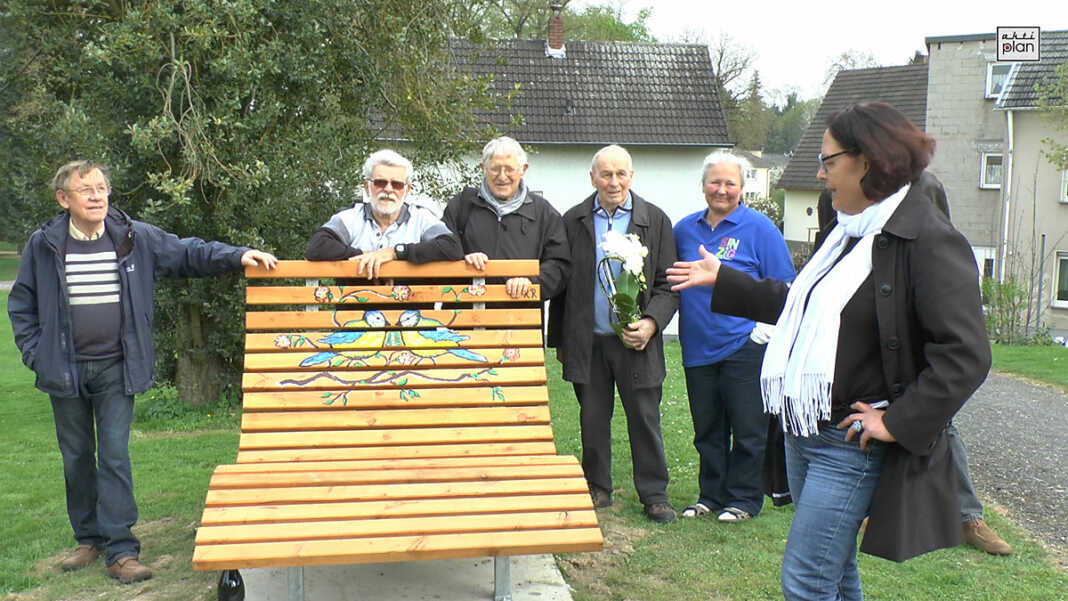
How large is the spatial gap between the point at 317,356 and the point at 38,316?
50.1 inches

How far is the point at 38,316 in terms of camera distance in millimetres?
4457

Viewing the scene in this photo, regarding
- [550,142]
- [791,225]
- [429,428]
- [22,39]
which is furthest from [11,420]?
[791,225]

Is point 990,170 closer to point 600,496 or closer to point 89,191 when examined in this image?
point 600,496

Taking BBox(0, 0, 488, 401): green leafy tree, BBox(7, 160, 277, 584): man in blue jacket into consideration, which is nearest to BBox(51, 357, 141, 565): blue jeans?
BBox(7, 160, 277, 584): man in blue jacket

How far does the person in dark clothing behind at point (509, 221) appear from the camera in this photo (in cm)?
509

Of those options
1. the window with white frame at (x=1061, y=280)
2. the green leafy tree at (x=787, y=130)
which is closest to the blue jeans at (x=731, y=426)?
the window with white frame at (x=1061, y=280)

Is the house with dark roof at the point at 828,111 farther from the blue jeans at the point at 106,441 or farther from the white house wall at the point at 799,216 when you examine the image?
the blue jeans at the point at 106,441

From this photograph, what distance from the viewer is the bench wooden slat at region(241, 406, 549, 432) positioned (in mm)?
4441

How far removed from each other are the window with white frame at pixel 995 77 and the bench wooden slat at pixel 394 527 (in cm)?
2974

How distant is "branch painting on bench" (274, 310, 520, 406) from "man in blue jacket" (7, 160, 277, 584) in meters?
0.48

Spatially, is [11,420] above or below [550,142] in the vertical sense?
below

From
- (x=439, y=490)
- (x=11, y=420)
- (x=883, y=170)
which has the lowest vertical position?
(x=11, y=420)

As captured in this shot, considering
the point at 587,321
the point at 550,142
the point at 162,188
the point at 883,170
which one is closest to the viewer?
the point at 883,170

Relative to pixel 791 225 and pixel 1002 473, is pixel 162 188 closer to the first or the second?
pixel 1002 473
